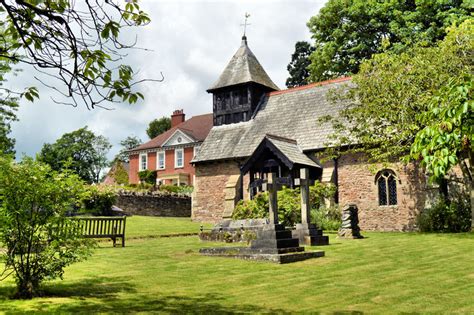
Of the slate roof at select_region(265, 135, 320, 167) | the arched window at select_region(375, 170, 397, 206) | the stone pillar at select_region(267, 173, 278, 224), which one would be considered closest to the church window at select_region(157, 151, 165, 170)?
the slate roof at select_region(265, 135, 320, 167)

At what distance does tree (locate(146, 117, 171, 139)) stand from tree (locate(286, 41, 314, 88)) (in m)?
29.8

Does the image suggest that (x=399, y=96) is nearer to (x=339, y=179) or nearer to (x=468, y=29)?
(x=468, y=29)

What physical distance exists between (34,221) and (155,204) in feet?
95.0

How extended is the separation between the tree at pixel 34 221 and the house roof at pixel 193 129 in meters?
40.3

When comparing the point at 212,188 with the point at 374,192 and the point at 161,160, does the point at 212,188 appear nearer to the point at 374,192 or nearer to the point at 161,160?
the point at 374,192

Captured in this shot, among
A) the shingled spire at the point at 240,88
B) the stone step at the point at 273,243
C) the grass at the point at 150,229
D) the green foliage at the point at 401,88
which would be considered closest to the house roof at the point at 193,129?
the shingled spire at the point at 240,88

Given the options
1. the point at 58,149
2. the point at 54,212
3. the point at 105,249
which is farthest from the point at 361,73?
the point at 58,149

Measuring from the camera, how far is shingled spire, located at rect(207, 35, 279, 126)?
3300 centimetres

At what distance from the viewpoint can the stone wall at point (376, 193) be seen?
24312mm

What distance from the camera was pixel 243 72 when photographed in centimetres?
3369

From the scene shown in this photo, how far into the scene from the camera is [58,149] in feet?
241

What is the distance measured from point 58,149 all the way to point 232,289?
70.2 m

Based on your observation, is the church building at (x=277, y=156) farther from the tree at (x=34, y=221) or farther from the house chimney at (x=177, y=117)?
the house chimney at (x=177, y=117)

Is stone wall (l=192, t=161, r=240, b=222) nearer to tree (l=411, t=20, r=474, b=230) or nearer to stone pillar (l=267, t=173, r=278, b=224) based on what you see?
stone pillar (l=267, t=173, r=278, b=224)
